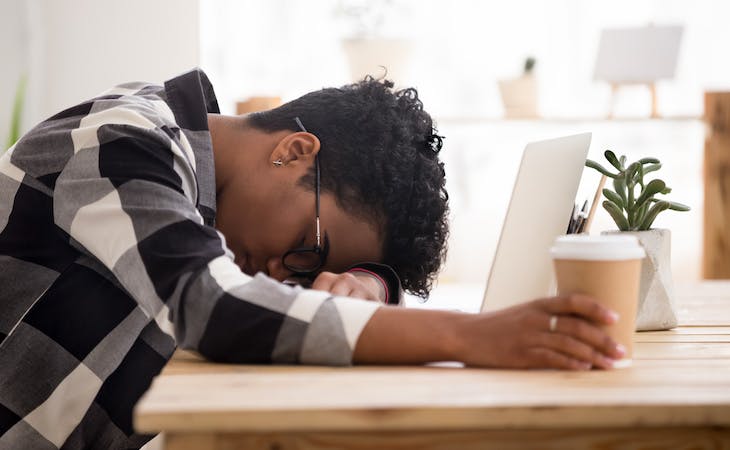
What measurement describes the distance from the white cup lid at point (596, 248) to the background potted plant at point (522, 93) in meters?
2.98

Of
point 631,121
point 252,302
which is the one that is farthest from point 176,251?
point 631,121

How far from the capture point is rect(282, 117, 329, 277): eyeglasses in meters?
1.30

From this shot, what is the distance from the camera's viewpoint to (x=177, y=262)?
0.94 m

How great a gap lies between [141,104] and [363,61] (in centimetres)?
264

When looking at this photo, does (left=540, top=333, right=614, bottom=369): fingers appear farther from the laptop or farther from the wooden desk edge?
the laptop

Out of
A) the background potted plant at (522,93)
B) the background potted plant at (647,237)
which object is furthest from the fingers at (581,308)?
the background potted plant at (522,93)

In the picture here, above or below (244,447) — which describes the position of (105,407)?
below

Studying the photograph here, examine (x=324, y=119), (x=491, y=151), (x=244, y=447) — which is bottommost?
A: (x=491, y=151)

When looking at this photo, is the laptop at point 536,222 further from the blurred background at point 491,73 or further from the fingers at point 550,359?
the blurred background at point 491,73

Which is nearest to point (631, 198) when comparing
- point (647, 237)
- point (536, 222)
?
point (647, 237)

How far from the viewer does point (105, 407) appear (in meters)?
1.27

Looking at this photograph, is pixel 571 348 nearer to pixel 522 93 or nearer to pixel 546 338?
pixel 546 338

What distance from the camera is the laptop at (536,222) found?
1177 mm

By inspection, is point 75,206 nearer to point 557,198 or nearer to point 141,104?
point 141,104
